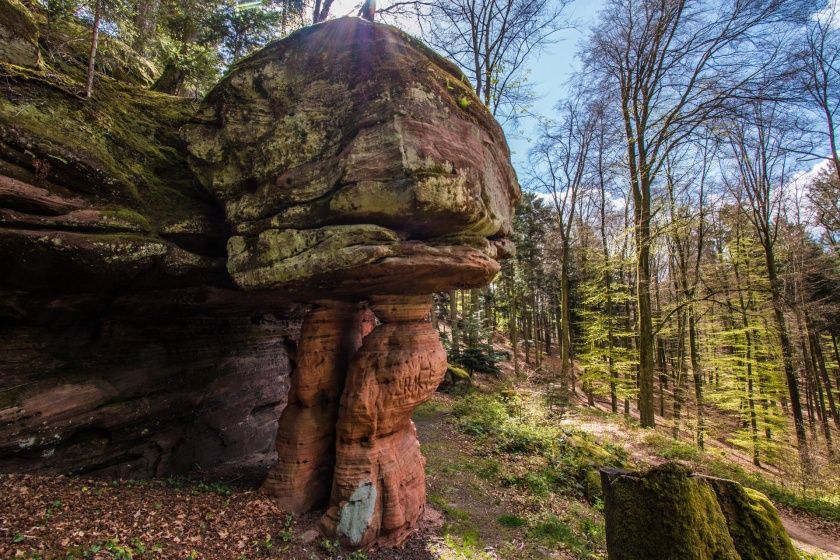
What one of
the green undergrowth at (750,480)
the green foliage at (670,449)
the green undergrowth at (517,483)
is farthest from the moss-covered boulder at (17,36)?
the green foliage at (670,449)

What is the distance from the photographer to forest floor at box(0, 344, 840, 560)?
14.0ft

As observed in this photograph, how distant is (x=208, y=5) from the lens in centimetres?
1048

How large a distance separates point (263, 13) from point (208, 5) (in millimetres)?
1670

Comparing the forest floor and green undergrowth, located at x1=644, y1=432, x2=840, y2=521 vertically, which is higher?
the forest floor

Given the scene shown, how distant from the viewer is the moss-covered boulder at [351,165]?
4.90 meters

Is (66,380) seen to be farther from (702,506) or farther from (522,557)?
(702,506)

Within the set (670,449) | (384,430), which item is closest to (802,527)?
(670,449)

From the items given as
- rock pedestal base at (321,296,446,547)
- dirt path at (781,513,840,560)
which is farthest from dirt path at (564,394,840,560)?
rock pedestal base at (321,296,446,547)

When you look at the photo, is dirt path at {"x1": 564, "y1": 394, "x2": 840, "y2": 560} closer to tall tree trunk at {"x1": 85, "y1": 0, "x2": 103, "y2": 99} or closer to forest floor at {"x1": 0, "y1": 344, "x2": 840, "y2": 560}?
forest floor at {"x1": 0, "y1": 344, "x2": 840, "y2": 560}

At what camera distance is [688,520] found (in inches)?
115

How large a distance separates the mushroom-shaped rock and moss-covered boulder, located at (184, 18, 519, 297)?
0.02 meters

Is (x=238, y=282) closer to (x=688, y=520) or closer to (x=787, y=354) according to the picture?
(x=688, y=520)

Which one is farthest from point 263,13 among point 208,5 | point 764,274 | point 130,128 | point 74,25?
point 764,274

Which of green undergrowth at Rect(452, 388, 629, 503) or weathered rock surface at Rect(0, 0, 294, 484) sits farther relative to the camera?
green undergrowth at Rect(452, 388, 629, 503)
